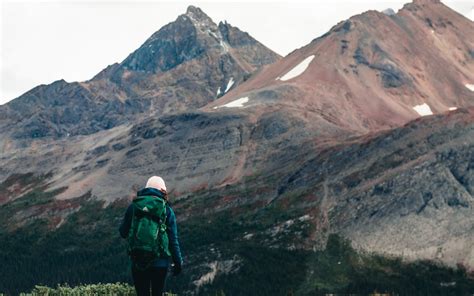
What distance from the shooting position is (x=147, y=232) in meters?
17.4

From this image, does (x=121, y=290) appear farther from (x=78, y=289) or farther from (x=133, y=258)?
(x=133, y=258)

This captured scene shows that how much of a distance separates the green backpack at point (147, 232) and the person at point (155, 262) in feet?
0.25

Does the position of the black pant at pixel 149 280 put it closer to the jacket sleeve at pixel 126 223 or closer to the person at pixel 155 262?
the person at pixel 155 262

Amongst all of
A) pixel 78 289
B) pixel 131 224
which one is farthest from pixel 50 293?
pixel 131 224

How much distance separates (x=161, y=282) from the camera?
17.7 meters

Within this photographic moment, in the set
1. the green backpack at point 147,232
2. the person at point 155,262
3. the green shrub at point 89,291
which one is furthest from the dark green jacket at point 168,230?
the green shrub at point 89,291

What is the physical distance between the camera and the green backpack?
17297 millimetres

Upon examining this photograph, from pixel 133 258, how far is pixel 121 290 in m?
13.4

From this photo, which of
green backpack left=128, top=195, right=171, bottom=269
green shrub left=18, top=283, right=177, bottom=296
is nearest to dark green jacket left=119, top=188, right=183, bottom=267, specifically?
green backpack left=128, top=195, right=171, bottom=269

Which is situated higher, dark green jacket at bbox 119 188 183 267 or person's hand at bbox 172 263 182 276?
dark green jacket at bbox 119 188 183 267

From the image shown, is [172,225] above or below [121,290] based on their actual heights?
above

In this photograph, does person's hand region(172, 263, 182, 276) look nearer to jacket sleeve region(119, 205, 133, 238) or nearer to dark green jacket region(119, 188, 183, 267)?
dark green jacket region(119, 188, 183, 267)

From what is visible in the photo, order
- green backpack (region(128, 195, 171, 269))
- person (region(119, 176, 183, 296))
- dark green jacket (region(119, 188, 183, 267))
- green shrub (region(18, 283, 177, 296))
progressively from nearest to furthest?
1. green backpack (region(128, 195, 171, 269))
2. person (region(119, 176, 183, 296))
3. dark green jacket (region(119, 188, 183, 267))
4. green shrub (region(18, 283, 177, 296))

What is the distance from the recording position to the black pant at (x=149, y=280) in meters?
17.6
